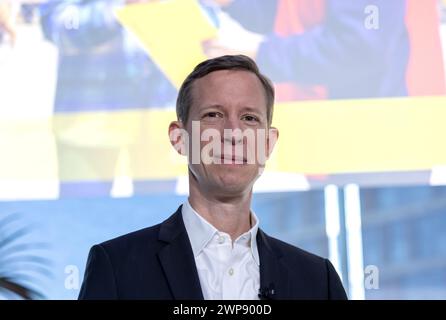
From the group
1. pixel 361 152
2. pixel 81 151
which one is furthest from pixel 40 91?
pixel 361 152

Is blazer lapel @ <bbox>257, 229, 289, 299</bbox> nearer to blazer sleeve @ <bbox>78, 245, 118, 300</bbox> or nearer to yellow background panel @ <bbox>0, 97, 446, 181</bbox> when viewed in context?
blazer sleeve @ <bbox>78, 245, 118, 300</bbox>

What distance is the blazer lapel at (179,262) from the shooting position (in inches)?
38.1

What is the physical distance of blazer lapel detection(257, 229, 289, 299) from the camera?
39.4 inches

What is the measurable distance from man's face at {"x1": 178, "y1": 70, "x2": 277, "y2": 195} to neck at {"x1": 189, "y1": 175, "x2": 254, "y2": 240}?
2 cm

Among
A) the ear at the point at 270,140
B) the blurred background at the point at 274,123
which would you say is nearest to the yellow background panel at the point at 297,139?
the blurred background at the point at 274,123

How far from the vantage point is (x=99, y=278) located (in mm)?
988

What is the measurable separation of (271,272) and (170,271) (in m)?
0.16

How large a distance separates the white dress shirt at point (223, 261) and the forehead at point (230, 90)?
0.62 feet

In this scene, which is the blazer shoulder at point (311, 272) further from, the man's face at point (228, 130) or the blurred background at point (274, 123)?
the blurred background at point (274, 123)

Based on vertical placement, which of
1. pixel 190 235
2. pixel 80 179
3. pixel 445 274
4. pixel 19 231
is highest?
pixel 80 179

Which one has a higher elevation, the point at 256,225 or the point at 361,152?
the point at 361,152

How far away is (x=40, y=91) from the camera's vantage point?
2486mm
